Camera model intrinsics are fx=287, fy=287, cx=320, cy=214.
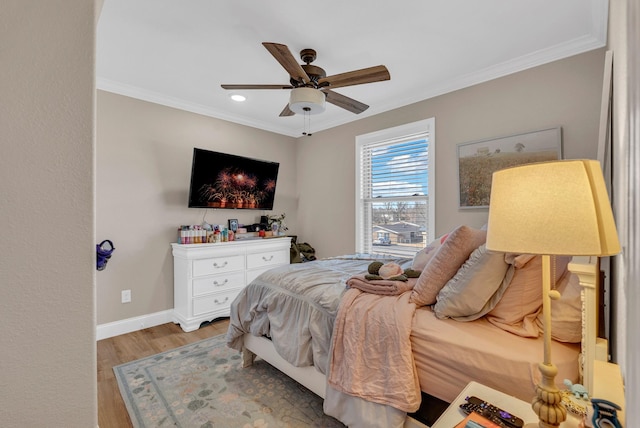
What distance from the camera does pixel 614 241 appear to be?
Result: 71cm

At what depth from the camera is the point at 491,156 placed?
105 inches

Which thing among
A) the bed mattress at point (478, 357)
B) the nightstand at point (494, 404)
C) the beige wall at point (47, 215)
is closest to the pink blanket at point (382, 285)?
the bed mattress at point (478, 357)

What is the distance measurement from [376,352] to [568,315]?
83cm

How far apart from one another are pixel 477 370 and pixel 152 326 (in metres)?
3.29

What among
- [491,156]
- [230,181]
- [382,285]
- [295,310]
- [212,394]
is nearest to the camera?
[382,285]

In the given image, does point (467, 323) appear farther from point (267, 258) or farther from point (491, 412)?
point (267, 258)

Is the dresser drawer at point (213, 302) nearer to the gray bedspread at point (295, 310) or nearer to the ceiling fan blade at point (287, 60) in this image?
the gray bedspread at point (295, 310)

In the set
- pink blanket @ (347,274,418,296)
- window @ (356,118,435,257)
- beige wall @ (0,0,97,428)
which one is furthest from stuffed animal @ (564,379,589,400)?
window @ (356,118,435,257)

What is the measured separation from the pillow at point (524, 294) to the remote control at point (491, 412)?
44 cm

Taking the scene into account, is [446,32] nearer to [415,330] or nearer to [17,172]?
[415,330]

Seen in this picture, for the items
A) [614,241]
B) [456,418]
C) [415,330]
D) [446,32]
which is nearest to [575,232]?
[614,241]

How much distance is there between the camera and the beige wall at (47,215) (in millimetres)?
620

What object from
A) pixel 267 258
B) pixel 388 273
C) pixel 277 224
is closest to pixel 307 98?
pixel 388 273

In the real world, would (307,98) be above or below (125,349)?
above
